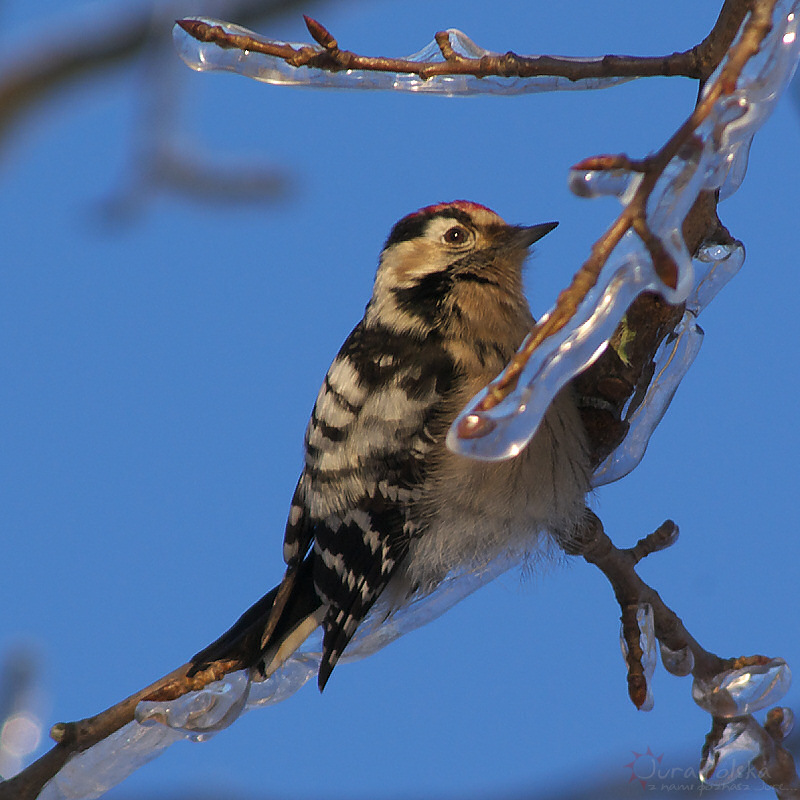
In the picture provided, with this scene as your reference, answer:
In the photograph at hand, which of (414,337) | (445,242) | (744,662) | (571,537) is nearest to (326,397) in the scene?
Answer: (414,337)

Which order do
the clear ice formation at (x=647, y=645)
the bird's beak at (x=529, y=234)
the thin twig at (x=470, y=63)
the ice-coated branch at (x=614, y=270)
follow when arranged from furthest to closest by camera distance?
the bird's beak at (x=529, y=234) < the clear ice formation at (x=647, y=645) < the thin twig at (x=470, y=63) < the ice-coated branch at (x=614, y=270)

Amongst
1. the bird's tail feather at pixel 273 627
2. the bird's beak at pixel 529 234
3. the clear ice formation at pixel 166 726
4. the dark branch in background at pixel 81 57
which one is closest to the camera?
the clear ice formation at pixel 166 726

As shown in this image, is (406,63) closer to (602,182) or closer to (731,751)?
(602,182)

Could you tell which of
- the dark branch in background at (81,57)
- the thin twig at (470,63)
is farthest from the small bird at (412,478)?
A: the dark branch in background at (81,57)

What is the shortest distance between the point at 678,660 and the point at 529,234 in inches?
40.8

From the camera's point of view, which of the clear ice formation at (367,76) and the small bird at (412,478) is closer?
the clear ice formation at (367,76)

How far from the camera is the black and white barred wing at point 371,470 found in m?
2.15

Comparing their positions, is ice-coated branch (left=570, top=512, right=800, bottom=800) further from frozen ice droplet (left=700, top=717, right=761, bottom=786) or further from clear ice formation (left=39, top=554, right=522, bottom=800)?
clear ice formation (left=39, top=554, right=522, bottom=800)

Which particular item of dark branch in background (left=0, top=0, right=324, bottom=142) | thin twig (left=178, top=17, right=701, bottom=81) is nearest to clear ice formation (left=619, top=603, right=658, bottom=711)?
thin twig (left=178, top=17, right=701, bottom=81)

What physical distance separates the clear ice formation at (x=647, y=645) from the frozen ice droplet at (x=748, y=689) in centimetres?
12

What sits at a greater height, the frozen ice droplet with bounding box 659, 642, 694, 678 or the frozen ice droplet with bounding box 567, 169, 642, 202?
the frozen ice droplet with bounding box 567, 169, 642, 202

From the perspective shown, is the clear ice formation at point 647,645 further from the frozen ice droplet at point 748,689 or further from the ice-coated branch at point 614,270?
the ice-coated branch at point 614,270

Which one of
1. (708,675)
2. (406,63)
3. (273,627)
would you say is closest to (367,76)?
(406,63)

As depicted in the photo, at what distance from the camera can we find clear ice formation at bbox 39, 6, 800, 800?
3.72 ft
